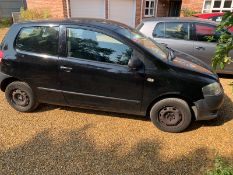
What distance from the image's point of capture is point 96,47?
12.8 ft

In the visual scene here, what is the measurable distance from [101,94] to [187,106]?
4.82 feet

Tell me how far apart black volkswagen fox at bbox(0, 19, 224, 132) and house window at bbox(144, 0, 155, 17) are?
15.8 metres

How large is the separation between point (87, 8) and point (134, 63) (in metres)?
13.6

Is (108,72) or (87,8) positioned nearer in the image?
(108,72)

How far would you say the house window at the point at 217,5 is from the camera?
14828 millimetres

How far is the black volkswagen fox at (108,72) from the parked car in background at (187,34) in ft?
7.22

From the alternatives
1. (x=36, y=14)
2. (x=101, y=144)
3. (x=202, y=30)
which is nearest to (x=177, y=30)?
(x=202, y=30)

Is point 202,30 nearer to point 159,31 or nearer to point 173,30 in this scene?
point 173,30

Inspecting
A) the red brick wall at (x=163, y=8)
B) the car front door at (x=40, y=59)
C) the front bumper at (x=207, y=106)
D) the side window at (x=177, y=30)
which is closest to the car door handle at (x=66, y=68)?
the car front door at (x=40, y=59)

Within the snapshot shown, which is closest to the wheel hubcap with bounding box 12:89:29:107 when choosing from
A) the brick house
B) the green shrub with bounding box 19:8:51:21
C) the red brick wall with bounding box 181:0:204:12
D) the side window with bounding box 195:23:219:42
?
the side window with bounding box 195:23:219:42

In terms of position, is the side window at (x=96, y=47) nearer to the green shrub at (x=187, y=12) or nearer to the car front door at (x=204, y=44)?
the car front door at (x=204, y=44)

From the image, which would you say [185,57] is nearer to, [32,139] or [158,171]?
[158,171]

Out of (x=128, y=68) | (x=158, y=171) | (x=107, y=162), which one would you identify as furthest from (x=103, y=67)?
(x=158, y=171)

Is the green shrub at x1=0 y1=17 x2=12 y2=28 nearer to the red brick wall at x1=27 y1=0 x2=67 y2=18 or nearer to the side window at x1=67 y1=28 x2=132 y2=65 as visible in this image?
the red brick wall at x1=27 y1=0 x2=67 y2=18
